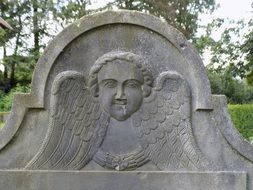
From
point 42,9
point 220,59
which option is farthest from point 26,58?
point 220,59

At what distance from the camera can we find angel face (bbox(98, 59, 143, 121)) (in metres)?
3.35

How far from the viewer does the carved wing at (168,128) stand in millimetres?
3404

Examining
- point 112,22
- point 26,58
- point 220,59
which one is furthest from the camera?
point 26,58

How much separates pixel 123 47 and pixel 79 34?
345 mm

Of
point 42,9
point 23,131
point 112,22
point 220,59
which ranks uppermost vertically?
point 42,9

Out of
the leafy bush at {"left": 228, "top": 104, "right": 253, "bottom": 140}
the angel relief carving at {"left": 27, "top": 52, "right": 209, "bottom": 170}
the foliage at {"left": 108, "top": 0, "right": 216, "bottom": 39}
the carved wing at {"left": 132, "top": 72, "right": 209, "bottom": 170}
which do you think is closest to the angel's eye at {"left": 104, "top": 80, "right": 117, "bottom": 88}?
the angel relief carving at {"left": 27, "top": 52, "right": 209, "bottom": 170}

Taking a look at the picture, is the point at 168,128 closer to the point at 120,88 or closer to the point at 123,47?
the point at 120,88

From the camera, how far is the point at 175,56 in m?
3.42

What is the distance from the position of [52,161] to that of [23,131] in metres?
0.32

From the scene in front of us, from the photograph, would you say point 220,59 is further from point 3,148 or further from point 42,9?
point 42,9

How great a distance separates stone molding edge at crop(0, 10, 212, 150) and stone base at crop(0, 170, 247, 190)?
15.0 inches

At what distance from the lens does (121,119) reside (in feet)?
11.2

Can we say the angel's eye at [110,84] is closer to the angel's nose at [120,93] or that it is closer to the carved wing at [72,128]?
the angel's nose at [120,93]

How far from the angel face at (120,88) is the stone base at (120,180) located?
48 centimetres
